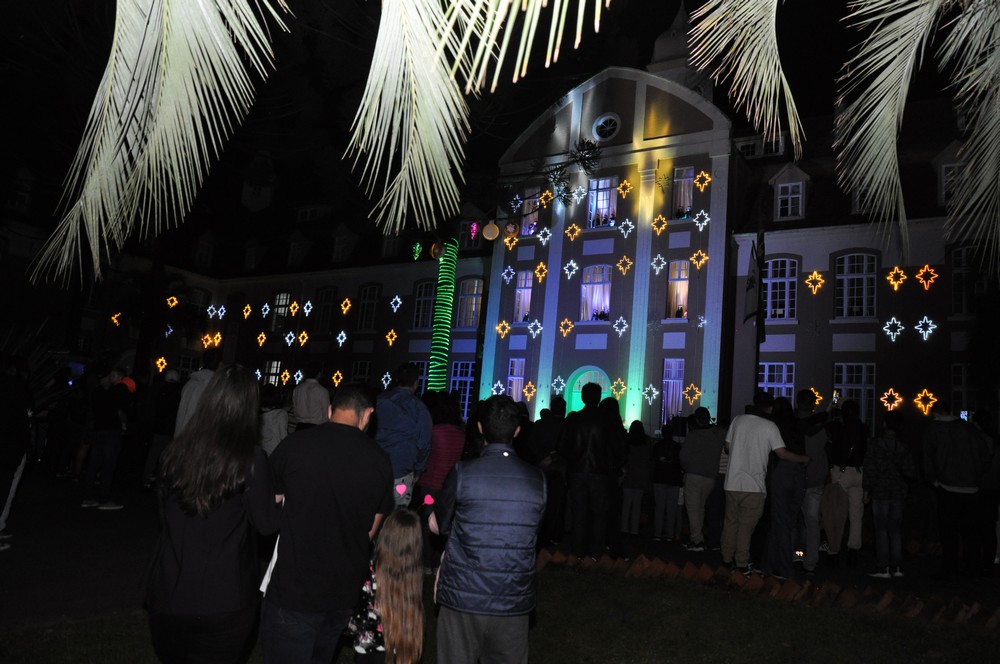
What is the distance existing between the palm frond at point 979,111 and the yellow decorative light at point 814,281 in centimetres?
1948

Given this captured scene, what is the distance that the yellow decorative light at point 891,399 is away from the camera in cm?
1844

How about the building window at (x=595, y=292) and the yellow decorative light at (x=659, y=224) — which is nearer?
the yellow decorative light at (x=659, y=224)

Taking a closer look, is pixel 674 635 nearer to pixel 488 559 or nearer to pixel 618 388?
pixel 488 559

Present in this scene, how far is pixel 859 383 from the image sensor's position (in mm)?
19266

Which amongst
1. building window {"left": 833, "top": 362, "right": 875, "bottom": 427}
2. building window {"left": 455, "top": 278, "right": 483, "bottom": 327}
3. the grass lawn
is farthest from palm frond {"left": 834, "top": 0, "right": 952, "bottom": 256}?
building window {"left": 455, "top": 278, "right": 483, "bottom": 327}

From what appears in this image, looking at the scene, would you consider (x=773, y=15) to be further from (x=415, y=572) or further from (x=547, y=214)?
(x=547, y=214)

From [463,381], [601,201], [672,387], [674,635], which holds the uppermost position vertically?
[601,201]

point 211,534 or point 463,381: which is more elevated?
point 463,381

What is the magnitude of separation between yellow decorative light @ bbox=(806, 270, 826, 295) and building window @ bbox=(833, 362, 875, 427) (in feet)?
7.57

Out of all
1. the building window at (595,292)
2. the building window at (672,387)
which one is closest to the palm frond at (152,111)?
the building window at (672,387)

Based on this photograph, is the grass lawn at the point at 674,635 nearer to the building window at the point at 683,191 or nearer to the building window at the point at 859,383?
the building window at the point at 859,383

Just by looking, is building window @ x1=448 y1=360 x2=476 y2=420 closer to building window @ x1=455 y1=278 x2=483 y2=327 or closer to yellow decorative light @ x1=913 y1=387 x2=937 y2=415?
building window @ x1=455 y1=278 x2=483 y2=327

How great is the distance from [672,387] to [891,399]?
5702 millimetres

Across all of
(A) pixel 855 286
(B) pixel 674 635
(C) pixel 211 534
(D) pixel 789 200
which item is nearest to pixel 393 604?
(C) pixel 211 534
